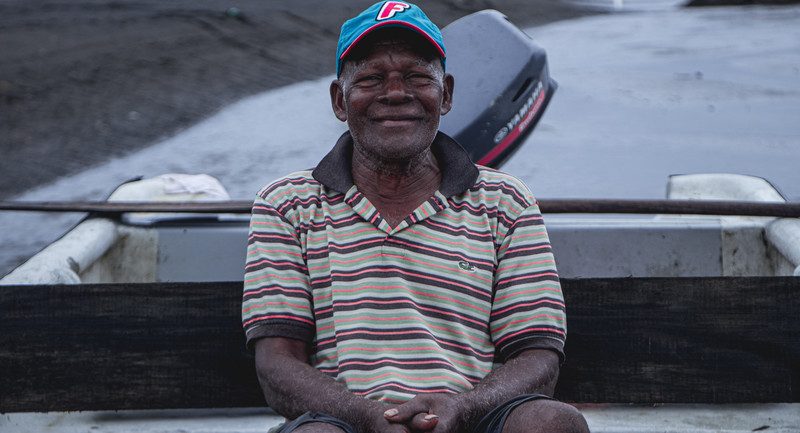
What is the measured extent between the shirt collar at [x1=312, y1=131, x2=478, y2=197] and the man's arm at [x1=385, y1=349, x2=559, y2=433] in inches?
14.1

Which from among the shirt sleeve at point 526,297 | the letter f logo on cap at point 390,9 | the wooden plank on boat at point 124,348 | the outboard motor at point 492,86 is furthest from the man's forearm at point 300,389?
the outboard motor at point 492,86

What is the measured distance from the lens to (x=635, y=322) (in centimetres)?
196

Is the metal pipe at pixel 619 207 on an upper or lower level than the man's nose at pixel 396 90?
lower

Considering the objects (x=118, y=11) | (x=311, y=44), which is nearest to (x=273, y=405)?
(x=311, y=44)

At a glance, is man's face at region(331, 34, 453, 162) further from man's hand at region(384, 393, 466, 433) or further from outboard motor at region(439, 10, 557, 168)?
outboard motor at region(439, 10, 557, 168)

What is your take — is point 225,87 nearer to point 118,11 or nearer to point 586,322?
point 118,11

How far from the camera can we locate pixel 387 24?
1569 mm

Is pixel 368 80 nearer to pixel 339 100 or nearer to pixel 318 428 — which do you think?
pixel 339 100

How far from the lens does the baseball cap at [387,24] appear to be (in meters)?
1.57

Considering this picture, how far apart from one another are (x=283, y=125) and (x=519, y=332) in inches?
264

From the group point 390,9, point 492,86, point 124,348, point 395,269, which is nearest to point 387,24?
point 390,9

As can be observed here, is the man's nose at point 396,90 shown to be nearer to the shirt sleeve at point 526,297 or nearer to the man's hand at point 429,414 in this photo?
the shirt sleeve at point 526,297

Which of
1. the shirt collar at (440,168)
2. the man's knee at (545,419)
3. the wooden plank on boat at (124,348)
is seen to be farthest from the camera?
the wooden plank on boat at (124,348)

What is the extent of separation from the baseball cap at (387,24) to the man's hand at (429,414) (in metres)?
0.67
